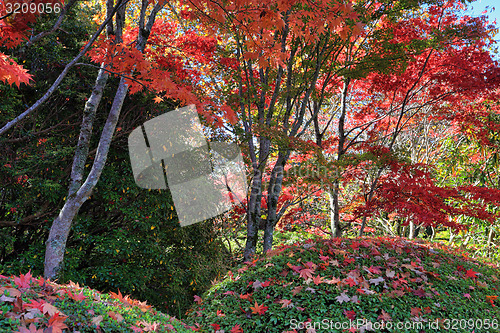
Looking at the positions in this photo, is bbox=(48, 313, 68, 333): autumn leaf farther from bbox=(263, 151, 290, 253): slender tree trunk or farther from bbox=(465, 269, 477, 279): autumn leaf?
bbox=(465, 269, 477, 279): autumn leaf

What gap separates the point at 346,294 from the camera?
3.52m

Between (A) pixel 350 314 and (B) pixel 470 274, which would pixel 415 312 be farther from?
(B) pixel 470 274

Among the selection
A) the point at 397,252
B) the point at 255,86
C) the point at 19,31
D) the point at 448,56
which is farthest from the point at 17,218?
the point at 448,56

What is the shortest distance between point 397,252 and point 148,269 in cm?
405

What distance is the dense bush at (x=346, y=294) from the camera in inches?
128

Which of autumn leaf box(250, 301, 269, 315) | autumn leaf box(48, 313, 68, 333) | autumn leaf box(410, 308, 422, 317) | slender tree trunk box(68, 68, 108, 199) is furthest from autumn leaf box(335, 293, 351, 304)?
slender tree trunk box(68, 68, 108, 199)

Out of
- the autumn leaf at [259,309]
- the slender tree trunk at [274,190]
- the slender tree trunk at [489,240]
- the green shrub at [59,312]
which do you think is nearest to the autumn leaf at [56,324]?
the green shrub at [59,312]

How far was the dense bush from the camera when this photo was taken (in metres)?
3.26

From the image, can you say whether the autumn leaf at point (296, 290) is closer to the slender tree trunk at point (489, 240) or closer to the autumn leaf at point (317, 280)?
the autumn leaf at point (317, 280)

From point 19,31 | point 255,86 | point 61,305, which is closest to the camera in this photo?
point 61,305

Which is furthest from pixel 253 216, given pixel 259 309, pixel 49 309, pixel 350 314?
pixel 49 309

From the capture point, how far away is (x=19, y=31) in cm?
319

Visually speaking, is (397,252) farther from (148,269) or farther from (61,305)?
(61,305)

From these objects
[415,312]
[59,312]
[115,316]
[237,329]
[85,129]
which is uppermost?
[85,129]
